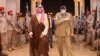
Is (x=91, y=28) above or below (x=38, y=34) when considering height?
below

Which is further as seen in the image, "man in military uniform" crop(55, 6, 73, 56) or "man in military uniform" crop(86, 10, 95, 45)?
"man in military uniform" crop(86, 10, 95, 45)

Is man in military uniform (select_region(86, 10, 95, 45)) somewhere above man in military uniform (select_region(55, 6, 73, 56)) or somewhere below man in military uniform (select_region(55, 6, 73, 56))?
below

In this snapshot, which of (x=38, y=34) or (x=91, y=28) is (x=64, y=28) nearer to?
(x=38, y=34)

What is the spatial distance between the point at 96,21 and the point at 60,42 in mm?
2592

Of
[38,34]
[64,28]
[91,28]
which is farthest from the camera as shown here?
[91,28]

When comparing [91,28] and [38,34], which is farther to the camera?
[91,28]

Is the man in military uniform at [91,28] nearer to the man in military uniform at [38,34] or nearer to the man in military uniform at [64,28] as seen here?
the man in military uniform at [64,28]

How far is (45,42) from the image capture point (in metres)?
8.34

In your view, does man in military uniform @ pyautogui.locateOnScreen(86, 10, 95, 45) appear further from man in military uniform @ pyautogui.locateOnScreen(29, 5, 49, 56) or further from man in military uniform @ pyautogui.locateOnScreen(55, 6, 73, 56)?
man in military uniform @ pyautogui.locateOnScreen(29, 5, 49, 56)

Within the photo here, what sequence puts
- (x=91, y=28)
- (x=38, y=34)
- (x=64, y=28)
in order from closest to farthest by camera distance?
1. (x=38, y=34)
2. (x=64, y=28)
3. (x=91, y=28)

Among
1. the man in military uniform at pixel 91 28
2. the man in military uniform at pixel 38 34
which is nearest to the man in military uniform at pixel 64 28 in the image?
the man in military uniform at pixel 38 34

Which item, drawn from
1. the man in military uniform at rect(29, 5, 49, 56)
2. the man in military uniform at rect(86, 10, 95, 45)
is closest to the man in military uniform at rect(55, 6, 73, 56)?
the man in military uniform at rect(29, 5, 49, 56)

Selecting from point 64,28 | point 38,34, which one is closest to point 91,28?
point 64,28

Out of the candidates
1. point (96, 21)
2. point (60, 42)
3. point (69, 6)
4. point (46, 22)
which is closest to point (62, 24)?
point (60, 42)
